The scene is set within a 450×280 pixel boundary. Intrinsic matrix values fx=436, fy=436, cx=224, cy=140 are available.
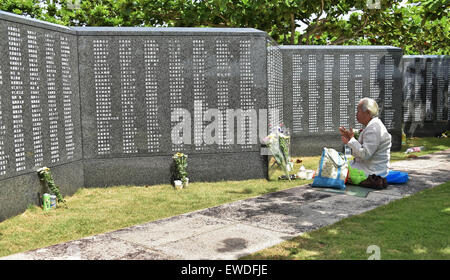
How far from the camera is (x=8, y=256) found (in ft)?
16.6

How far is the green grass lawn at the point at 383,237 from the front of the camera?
477cm

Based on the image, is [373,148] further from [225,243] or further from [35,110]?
[35,110]

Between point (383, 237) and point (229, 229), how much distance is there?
197cm

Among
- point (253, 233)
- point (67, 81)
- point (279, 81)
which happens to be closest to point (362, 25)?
point (279, 81)

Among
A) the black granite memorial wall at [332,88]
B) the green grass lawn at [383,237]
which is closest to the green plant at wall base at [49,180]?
the green grass lawn at [383,237]

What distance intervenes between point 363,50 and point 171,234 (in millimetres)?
9685

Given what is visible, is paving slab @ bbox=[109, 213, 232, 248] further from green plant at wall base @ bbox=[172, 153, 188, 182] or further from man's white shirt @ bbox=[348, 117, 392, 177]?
man's white shirt @ bbox=[348, 117, 392, 177]

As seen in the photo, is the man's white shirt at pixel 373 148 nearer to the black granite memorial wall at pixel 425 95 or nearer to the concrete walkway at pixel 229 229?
the concrete walkway at pixel 229 229

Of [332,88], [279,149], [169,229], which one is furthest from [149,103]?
[332,88]

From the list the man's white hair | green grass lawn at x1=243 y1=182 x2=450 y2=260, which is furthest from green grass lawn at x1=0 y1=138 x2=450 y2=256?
green grass lawn at x1=243 y1=182 x2=450 y2=260

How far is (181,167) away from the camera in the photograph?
29.8 ft

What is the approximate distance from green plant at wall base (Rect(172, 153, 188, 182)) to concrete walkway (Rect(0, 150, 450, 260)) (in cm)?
191

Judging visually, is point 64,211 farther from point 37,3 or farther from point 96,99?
point 37,3

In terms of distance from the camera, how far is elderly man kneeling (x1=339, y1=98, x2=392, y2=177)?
27.4 ft
